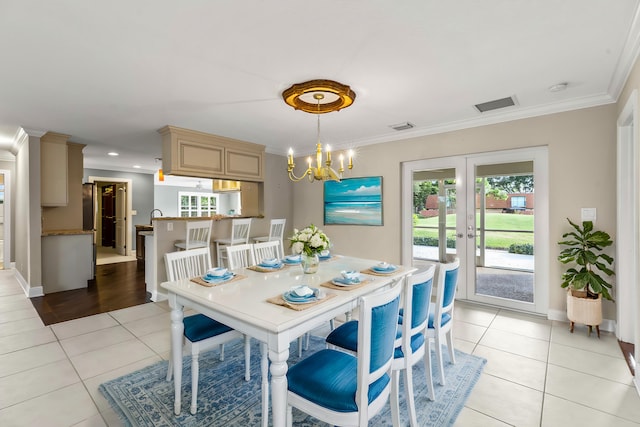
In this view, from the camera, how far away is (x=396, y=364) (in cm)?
177

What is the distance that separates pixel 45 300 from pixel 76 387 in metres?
2.85

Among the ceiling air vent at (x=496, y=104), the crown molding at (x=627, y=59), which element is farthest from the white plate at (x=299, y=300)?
the ceiling air vent at (x=496, y=104)

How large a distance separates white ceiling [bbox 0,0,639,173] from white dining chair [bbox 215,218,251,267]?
5.23ft

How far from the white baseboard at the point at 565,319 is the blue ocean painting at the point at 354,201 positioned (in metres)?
2.38

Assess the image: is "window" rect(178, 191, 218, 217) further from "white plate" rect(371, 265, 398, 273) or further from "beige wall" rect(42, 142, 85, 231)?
"white plate" rect(371, 265, 398, 273)

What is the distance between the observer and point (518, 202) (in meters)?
3.65

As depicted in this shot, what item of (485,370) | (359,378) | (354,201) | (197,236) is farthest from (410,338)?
(197,236)

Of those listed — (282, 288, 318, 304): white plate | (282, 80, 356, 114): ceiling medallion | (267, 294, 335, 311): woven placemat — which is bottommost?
(267, 294, 335, 311): woven placemat

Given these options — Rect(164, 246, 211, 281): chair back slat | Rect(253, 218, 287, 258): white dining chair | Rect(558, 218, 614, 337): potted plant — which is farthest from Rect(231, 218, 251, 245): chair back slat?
Rect(558, 218, 614, 337): potted plant

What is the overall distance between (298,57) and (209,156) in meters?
2.71

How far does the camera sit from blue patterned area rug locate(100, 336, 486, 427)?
1.85 metres

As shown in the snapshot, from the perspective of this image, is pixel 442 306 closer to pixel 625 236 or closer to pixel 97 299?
pixel 625 236

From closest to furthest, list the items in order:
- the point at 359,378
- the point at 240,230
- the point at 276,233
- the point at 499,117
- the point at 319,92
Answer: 1. the point at 359,378
2. the point at 319,92
3. the point at 499,117
4. the point at 240,230
5. the point at 276,233

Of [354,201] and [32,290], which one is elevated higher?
[354,201]
